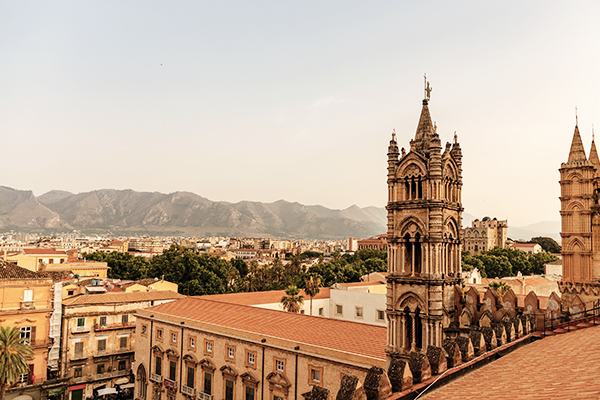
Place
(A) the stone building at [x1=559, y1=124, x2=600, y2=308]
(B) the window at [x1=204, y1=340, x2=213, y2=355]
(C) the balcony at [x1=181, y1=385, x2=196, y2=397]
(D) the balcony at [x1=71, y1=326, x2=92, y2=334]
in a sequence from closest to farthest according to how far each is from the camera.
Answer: (A) the stone building at [x1=559, y1=124, x2=600, y2=308]
(B) the window at [x1=204, y1=340, x2=213, y2=355]
(C) the balcony at [x1=181, y1=385, x2=196, y2=397]
(D) the balcony at [x1=71, y1=326, x2=92, y2=334]

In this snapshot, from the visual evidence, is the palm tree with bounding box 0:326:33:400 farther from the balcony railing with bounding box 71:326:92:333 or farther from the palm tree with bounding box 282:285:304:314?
Result: the palm tree with bounding box 282:285:304:314

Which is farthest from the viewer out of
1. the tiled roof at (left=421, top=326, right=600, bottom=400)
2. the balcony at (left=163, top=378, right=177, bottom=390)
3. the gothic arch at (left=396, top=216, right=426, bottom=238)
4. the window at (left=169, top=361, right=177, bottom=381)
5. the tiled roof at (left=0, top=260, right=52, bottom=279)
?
the tiled roof at (left=0, top=260, right=52, bottom=279)

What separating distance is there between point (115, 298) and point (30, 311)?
10074 mm

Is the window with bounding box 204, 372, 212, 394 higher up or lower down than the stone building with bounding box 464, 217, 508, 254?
lower down

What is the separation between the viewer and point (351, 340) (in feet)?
108

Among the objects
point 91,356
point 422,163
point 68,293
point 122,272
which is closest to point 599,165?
point 422,163

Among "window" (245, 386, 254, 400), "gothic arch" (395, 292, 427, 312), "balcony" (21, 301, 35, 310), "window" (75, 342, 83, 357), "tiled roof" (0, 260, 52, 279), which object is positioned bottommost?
"window" (75, 342, 83, 357)

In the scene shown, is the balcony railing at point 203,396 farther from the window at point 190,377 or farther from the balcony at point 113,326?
the balcony at point 113,326

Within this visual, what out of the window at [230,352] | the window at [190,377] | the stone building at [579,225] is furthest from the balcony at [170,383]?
the stone building at [579,225]

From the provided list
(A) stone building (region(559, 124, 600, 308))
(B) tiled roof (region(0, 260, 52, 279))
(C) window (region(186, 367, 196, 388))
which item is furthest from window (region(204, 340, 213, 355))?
(A) stone building (region(559, 124, 600, 308))

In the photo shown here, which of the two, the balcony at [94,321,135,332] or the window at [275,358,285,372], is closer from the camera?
the window at [275,358,285,372]

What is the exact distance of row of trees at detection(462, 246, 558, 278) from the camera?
11431 cm

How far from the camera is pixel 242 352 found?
37.8m

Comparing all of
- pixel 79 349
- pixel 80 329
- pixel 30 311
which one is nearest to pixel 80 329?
pixel 80 329
